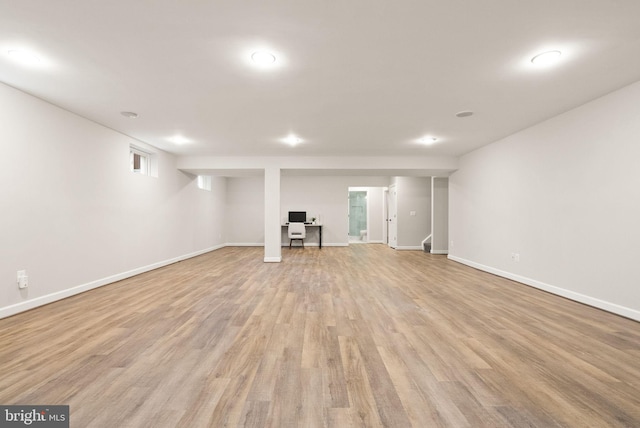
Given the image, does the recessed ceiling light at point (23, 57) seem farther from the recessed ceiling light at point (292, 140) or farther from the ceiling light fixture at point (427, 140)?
the ceiling light fixture at point (427, 140)

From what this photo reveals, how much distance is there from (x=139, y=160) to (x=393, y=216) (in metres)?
7.15

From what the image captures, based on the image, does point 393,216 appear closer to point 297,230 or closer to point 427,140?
point 297,230

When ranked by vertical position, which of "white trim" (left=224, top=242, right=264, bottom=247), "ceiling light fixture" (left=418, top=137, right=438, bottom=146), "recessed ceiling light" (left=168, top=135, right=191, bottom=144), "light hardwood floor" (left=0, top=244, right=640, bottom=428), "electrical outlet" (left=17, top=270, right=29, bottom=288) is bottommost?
"white trim" (left=224, top=242, right=264, bottom=247)

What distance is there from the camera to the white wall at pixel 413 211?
8.64m

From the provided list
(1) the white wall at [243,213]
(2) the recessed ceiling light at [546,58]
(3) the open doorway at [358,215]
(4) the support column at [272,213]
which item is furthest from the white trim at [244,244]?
(2) the recessed ceiling light at [546,58]

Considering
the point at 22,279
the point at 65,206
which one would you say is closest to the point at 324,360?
the point at 22,279

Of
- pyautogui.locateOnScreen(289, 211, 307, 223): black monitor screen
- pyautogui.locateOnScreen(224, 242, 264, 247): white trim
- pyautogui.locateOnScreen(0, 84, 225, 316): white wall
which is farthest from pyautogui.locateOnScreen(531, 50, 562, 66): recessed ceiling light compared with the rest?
pyautogui.locateOnScreen(224, 242, 264, 247): white trim

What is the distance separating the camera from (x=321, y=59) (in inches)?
90.8

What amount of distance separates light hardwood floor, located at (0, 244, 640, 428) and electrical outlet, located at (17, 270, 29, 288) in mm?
301

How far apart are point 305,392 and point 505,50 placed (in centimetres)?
285

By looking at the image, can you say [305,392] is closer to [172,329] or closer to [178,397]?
[178,397]

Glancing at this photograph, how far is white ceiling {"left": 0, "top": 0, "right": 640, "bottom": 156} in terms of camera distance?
177 centimetres

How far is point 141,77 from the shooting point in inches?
103

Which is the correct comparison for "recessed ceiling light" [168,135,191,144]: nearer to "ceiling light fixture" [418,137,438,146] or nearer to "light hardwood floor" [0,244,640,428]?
"light hardwood floor" [0,244,640,428]
